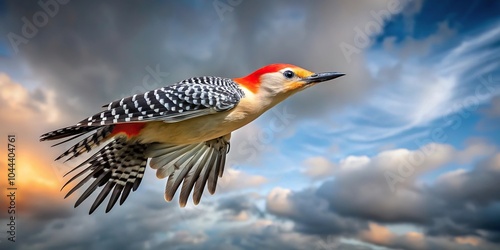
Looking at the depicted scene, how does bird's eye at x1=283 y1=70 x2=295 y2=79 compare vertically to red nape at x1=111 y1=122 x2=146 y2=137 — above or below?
above

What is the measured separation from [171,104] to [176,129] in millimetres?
291

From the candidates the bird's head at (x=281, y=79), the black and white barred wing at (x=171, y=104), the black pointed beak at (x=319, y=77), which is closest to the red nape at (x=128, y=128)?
the black and white barred wing at (x=171, y=104)

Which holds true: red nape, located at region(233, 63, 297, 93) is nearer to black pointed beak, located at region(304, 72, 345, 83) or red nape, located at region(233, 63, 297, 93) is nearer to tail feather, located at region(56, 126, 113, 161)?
black pointed beak, located at region(304, 72, 345, 83)

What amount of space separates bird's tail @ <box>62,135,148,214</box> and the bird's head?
142 cm

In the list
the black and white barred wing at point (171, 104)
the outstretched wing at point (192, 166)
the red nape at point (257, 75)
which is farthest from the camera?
the outstretched wing at point (192, 166)

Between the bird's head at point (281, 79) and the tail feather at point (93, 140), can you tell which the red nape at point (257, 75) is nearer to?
the bird's head at point (281, 79)

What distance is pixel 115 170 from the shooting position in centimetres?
506

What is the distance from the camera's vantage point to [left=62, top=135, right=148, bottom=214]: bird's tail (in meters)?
4.93

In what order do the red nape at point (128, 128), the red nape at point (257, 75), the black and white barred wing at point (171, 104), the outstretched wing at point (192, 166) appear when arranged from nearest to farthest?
the black and white barred wing at point (171, 104)
the red nape at point (128, 128)
the red nape at point (257, 75)
the outstretched wing at point (192, 166)

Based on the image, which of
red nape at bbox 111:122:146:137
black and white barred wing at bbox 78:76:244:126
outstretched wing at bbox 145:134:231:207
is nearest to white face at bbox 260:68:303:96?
black and white barred wing at bbox 78:76:244:126

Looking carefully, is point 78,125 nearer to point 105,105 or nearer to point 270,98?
point 105,105

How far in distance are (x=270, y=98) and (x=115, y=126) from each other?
1.60 m

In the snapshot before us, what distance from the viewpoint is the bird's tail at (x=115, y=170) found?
194 inches

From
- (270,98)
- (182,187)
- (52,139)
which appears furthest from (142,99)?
(182,187)
